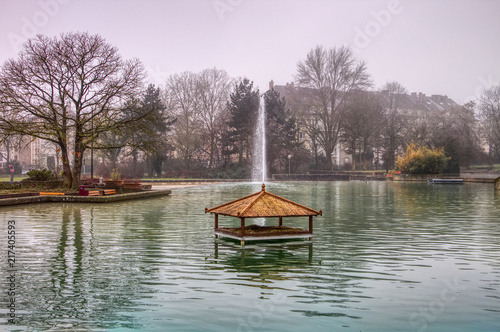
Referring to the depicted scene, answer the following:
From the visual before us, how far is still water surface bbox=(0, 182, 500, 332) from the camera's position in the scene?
8.16m

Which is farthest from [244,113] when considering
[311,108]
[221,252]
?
[221,252]

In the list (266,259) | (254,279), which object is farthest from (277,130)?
(254,279)

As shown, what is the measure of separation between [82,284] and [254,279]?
332cm

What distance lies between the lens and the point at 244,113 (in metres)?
73.5

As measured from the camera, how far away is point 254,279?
1084 centimetres

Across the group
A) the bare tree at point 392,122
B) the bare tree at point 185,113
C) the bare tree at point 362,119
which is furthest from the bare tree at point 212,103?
the bare tree at point 392,122

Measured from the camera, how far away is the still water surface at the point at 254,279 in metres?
8.16

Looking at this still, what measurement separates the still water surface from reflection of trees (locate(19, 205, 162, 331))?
22mm

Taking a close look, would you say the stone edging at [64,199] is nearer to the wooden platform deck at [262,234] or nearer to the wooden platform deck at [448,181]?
the wooden platform deck at [262,234]

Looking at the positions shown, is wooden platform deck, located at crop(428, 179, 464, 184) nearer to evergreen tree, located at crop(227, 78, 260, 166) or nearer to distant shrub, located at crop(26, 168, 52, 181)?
evergreen tree, located at crop(227, 78, 260, 166)

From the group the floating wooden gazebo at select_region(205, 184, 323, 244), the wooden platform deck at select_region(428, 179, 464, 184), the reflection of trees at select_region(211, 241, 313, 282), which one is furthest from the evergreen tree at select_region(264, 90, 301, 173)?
the reflection of trees at select_region(211, 241, 313, 282)

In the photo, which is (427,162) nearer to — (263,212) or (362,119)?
(362,119)

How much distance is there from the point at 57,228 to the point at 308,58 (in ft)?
196

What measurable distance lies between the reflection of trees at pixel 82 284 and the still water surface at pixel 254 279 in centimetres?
2
